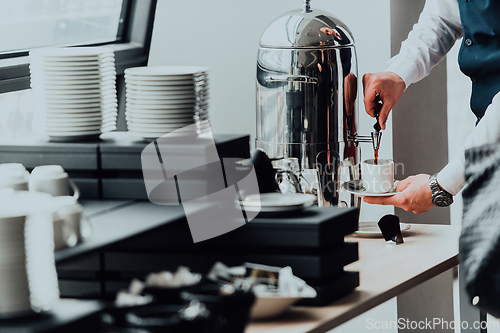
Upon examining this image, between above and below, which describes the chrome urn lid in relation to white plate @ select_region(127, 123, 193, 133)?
above

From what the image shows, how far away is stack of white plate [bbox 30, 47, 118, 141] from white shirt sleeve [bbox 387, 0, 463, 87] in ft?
3.22

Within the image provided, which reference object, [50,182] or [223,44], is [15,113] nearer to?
[223,44]

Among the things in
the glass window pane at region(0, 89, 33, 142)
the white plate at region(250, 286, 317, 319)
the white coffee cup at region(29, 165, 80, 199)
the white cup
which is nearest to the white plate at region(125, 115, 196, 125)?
the white coffee cup at region(29, 165, 80, 199)

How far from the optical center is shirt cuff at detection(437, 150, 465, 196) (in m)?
1.74

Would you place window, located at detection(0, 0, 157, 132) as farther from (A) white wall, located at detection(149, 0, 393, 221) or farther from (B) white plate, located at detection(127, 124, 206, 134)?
(B) white plate, located at detection(127, 124, 206, 134)

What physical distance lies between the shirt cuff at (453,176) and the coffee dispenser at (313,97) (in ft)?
0.65

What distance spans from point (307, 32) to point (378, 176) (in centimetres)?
43

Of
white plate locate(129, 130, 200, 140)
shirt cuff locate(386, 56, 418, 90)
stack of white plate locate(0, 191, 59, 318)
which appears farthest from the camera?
shirt cuff locate(386, 56, 418, 90)

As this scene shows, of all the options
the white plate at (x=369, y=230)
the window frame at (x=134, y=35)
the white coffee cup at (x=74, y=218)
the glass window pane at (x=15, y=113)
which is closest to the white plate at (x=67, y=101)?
the white coffee cup at (x=74, y=218)

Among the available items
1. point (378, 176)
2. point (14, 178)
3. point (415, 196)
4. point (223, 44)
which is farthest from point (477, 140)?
point (223, 44)

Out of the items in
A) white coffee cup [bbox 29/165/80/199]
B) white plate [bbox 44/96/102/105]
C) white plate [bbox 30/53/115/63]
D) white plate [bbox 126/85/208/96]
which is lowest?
white coffee cup [bbox 29/165/80/199]

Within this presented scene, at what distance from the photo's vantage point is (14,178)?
3.90 ft

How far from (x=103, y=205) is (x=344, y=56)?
801mm

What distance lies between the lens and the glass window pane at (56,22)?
7.41 ft
